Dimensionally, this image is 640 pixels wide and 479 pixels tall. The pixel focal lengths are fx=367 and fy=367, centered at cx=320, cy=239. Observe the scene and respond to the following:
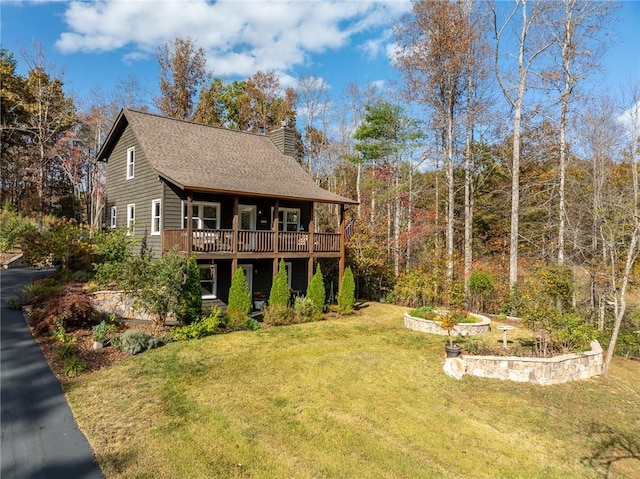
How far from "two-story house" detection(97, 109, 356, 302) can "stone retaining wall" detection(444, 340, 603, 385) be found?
7.81 meters

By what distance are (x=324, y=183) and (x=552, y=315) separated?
24.9 m

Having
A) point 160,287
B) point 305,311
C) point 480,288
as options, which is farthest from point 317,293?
point 480,288

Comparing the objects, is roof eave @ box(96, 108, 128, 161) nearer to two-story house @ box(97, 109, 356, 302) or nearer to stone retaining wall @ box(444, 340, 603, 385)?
two-story house @ box(97, 109, 356, 302)

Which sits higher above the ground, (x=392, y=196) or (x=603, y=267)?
(x=392, y=196)

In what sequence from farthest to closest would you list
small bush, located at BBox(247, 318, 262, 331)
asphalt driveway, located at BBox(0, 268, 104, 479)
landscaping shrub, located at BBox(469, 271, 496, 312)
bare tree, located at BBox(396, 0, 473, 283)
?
bare tree, located at BBox(396, 0, 473, 283) < landscaping shrub, located at BBox(469, 271, 496, 312) < small bush, located at BBox(247, 318, 262, 331) < asphalt driveway, located at BBox(0, 268, 104, 479)

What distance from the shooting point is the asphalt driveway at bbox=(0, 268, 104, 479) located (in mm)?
4766

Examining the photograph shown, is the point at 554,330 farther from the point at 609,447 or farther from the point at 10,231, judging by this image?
the point at 10,231

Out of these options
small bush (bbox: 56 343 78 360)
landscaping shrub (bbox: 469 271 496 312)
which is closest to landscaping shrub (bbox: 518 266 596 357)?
landscaping shrub (bbox: 469 271 496 312)

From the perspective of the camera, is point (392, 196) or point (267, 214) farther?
point (392, 196)

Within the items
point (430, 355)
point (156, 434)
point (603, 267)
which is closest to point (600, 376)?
point (430, 355)

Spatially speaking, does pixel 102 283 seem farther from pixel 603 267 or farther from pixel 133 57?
pixel 133 57

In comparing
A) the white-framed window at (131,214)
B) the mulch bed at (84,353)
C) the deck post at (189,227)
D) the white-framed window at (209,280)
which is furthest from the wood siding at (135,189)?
the mulch bed at (84,353)

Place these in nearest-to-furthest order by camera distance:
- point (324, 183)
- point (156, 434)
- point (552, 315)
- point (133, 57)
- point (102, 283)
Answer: point (156, 434) < point (552, 315) < point (102, 283) < point (133, 57) < point (324, 183)

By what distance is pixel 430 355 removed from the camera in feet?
33.6
